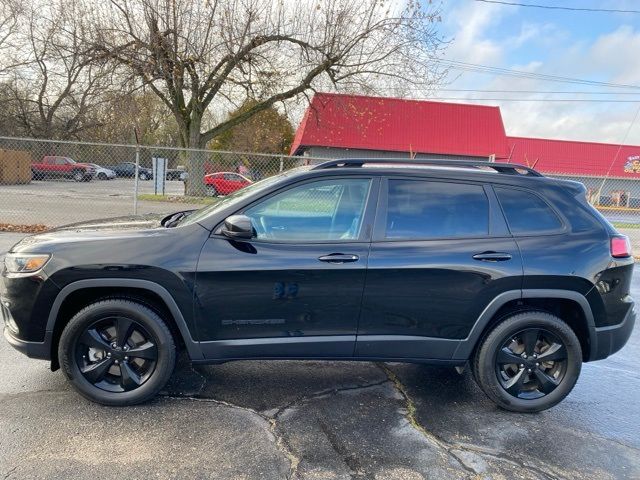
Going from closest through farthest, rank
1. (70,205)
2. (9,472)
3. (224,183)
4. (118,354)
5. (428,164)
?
(9,472), (118,354), (428,164), (70,205), (224,183)

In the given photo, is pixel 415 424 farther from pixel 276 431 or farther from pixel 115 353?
pixel 115 353

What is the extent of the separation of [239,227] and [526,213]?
2.17m

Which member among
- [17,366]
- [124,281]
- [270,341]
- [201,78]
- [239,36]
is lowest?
[17,366]

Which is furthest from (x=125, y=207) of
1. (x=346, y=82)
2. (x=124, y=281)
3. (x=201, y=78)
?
(x=124, y=281)

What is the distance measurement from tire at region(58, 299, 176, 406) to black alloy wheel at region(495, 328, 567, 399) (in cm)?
253

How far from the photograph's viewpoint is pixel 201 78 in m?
16.4

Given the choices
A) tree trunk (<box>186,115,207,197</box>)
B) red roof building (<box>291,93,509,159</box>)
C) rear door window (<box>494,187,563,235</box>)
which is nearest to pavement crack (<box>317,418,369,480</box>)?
rear door window (<box>494,187,563,235</box>)

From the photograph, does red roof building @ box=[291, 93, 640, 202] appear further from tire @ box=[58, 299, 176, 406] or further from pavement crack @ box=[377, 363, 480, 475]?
tire @ box=[58, 299, 176, 406]

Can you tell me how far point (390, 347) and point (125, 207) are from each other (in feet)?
38.6

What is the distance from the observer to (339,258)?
9.67 feet

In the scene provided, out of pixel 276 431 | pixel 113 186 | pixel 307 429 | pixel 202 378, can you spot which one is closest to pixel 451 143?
pixel 113 186

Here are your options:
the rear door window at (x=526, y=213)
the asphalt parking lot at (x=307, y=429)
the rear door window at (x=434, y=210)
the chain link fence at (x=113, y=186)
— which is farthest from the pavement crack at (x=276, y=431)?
the chain link fence at (x=113, y=186)

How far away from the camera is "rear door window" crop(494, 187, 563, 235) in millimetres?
3174

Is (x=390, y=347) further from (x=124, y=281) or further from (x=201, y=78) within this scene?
(x=201, y=78)
